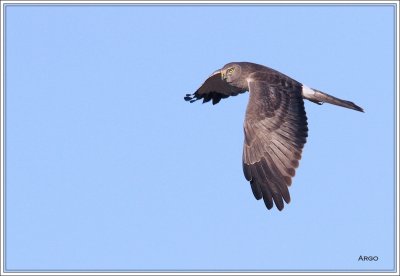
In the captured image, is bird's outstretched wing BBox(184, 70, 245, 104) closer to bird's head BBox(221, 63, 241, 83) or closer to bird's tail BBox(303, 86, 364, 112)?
bird's head BBox(221, 63, 241, 83)

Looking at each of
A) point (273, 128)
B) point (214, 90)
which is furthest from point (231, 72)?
point (273, 128)

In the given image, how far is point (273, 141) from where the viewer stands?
12.6 meters

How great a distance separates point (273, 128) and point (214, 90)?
307 centimetres

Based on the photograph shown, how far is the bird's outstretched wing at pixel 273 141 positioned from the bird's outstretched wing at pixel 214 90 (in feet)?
6.34

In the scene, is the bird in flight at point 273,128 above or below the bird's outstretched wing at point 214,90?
below

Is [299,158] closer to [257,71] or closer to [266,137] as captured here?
[266,137]

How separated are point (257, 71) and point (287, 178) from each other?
242 centimetres

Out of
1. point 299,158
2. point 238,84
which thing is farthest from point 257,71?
point 299,158

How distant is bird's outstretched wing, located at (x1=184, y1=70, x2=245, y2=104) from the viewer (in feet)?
50.3

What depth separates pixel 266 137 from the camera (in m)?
12.7

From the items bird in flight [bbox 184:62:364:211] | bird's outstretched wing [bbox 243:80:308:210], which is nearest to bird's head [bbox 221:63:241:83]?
bird in flight [bbox 184:62:364:211]

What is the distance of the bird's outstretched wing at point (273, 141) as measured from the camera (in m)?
12.2

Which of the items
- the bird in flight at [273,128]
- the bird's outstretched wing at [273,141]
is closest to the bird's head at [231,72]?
the bird in flight at [273,128]

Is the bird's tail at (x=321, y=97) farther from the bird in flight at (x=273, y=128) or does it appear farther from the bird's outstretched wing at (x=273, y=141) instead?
the bird's outstretched wing at (x=273, y=141)
